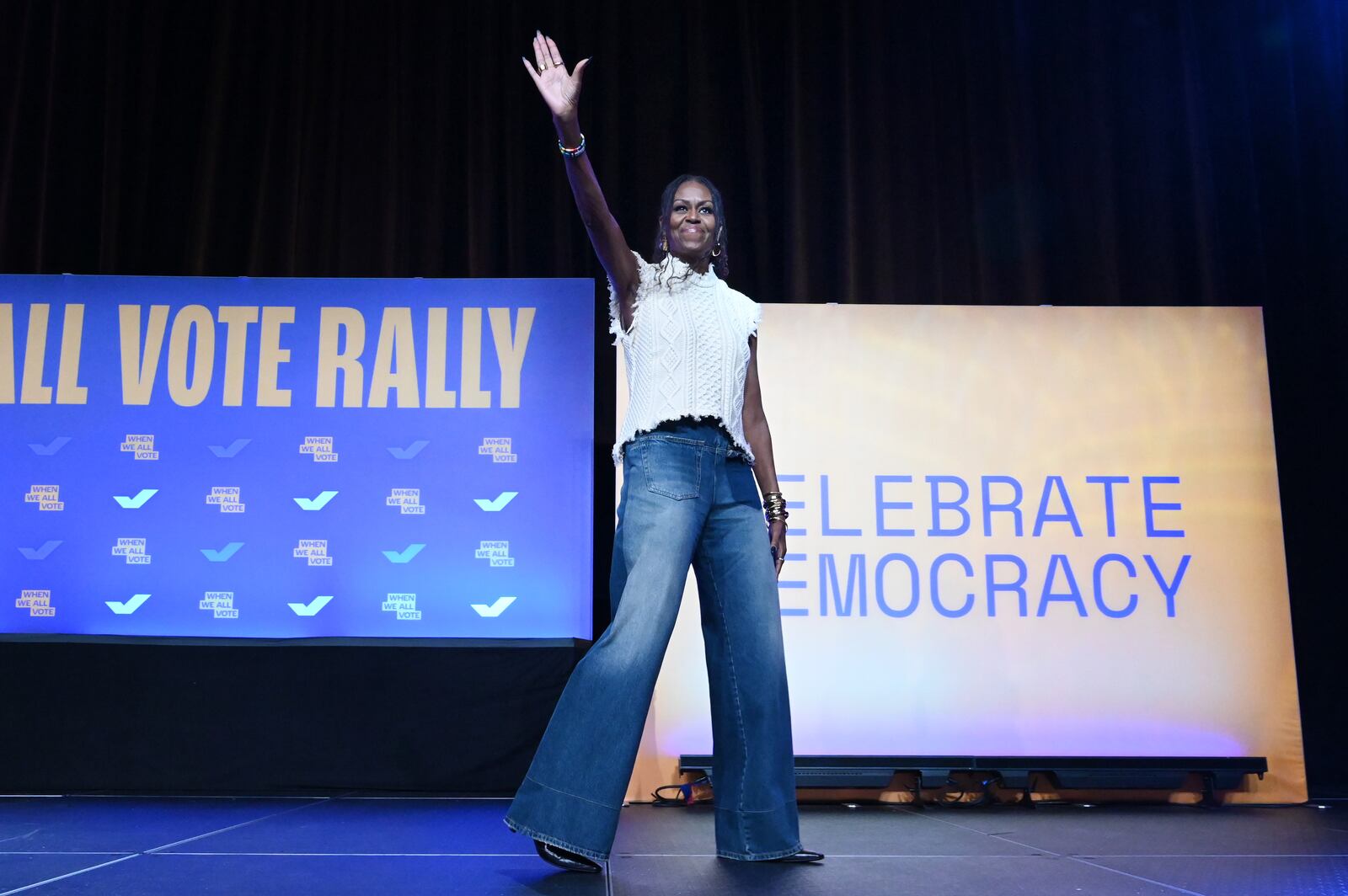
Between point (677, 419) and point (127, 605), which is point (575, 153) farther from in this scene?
point (127, 605)

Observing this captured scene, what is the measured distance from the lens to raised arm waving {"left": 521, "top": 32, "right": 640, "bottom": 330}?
1.60 meters

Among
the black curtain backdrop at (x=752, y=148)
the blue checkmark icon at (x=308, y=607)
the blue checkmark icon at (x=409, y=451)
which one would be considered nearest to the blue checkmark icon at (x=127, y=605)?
the blue checkmark icon at (x=308, y=607)

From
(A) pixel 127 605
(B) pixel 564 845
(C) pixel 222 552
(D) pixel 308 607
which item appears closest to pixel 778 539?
(B) pixel 564 845

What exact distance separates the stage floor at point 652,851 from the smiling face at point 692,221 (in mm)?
976

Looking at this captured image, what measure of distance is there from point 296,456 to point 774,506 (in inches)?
74.2

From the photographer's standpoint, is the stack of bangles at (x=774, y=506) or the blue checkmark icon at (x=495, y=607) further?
the blue checkmark icon at (x=495, y=607)

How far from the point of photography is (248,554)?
3133 mm

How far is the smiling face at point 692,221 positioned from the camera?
175 centimetres

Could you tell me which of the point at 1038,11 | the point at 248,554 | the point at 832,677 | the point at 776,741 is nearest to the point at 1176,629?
the point at 832,677

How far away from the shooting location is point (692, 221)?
1752mm

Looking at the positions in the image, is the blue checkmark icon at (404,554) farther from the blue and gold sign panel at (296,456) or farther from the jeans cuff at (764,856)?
the jeans cuff at (764,856)

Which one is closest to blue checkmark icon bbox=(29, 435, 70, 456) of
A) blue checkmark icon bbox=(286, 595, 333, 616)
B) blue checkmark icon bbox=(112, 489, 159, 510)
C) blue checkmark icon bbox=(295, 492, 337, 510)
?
blue checkmark icon bbox=(112, 489, 159, 510)

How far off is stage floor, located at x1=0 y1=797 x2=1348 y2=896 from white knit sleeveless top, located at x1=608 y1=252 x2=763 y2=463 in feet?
2.17

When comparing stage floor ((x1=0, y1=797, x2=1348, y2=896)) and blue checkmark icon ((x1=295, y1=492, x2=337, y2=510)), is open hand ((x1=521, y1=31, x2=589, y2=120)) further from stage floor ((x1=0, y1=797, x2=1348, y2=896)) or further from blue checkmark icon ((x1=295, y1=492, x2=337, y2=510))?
blue checkmark icon ((x1=295, y1=492, x2=337, y2=510))
